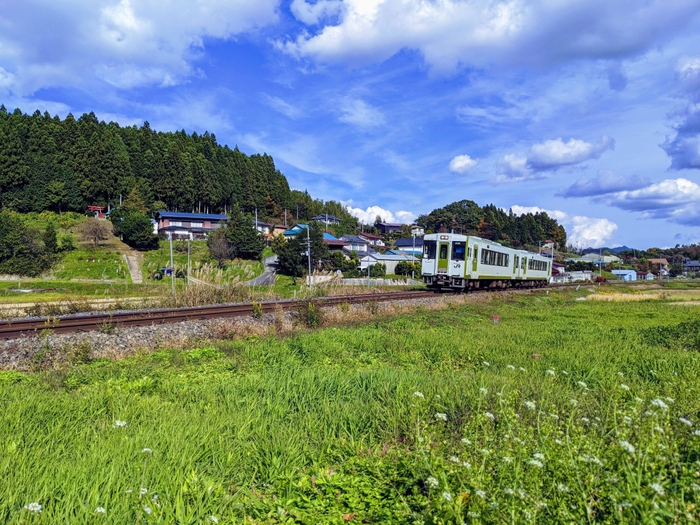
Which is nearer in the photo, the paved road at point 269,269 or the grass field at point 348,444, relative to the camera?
the grass field at point 348,444

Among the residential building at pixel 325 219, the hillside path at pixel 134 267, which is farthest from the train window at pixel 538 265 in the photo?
the residential building at pixel 325 219

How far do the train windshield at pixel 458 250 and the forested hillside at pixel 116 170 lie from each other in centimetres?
5732

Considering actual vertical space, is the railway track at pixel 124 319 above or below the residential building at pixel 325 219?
below

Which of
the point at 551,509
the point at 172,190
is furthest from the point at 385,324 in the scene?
the point at 172,190

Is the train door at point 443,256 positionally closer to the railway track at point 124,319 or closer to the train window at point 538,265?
the railway track at point 124,319

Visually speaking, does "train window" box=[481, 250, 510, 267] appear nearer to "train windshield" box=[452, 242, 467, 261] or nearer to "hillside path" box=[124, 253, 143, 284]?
"train windshield" box=[452, 242, 467, 261]

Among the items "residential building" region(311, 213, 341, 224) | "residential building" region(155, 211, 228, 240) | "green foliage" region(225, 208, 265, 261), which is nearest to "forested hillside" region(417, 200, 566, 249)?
"residential building" region(311, 213, 341, 224)

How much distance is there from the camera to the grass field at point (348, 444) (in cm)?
237

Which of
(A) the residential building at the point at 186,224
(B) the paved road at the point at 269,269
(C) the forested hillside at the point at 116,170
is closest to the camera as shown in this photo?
(B) the paved road at the point at 269,269

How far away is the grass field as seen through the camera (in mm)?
2373

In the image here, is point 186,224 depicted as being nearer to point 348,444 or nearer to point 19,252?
point 19,252

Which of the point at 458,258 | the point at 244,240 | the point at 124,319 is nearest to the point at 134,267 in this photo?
the point at 244,240

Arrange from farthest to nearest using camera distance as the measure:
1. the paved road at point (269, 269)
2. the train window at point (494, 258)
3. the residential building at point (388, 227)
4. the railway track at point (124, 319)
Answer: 1. the residential building at point (388, 227)
2. the paved road at point (269, 269)
3. the train window at point (494, 258)
4. the railway track at point (124, 319)

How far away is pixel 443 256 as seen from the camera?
21109 mm
